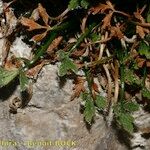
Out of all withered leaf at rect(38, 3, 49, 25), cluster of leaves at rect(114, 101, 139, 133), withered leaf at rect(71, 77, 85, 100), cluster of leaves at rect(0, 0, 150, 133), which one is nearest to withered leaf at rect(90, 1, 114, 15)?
cluster of leaves at rect(0, 0, 150, 133)

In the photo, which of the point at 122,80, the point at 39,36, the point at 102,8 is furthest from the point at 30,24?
the point at 122,80

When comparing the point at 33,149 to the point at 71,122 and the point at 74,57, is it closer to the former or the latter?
the point at 71,122

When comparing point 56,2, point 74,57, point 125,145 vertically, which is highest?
point 56,2

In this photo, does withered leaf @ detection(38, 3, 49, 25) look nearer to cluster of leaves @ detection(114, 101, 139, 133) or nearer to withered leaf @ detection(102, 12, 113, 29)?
withered leaf @ detection(102, 12, 113, 29)

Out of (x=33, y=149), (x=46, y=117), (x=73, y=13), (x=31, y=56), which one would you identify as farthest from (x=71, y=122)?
(x=73, y=13)

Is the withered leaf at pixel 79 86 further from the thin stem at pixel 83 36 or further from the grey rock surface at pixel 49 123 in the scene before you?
the thin stem at pixel 83 36

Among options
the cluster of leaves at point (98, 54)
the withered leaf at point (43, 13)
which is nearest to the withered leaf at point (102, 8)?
the cluster of leaves at point (98, 54)

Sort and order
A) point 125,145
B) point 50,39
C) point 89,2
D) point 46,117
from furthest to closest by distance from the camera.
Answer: point 125,145 → point 46,117 → point 50,39 → point 89,2
